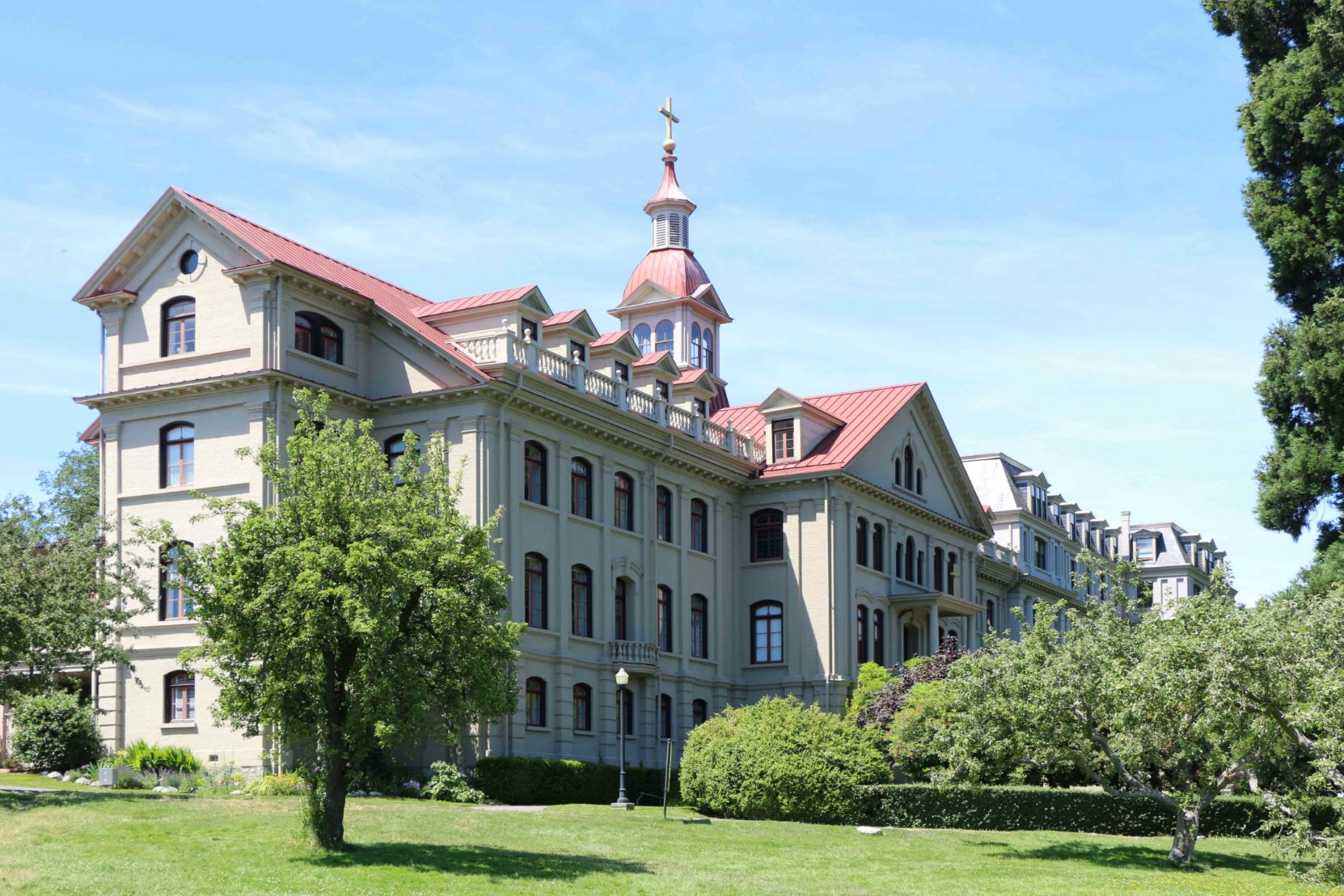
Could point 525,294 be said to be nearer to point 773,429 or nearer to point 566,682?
point 566,682

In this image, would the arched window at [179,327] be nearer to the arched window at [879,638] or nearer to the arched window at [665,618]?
the arched window at [665,618]

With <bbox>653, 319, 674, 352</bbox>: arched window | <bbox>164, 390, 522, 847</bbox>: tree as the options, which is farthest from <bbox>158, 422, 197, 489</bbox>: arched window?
<bbox>653, 319, 674, 352</bbox>: arched window

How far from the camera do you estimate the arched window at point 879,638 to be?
54384 millimetres

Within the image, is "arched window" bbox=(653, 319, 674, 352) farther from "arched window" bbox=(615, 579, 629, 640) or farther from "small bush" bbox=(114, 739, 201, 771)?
"small bush" bbox=(114, 739, 201, 771)

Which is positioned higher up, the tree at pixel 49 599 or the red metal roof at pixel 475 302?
the red metal roof at pixel 475 302

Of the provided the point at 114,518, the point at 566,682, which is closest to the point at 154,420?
the point at 114,518

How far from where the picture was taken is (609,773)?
42156 millimetres

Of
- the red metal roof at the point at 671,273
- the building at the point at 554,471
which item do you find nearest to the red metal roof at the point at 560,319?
the building at the point at 554,471

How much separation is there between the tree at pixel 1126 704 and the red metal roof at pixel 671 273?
1358 inches

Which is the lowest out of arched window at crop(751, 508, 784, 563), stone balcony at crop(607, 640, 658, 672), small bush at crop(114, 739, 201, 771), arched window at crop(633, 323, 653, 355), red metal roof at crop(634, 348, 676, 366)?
small bush at crop(114, 739, 201, 771)

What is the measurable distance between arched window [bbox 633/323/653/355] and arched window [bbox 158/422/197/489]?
25.4m

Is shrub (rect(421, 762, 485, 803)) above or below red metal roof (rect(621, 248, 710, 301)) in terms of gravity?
below

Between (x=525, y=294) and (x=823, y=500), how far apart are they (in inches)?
543

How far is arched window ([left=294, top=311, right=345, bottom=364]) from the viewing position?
1598 inches
